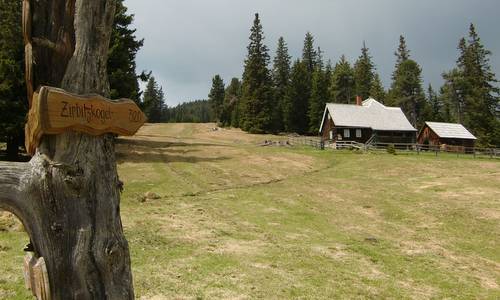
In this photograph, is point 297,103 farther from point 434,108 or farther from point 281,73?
point 434,108

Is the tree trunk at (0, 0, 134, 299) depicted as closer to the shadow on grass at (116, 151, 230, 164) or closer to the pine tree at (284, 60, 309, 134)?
the shadow on grass at (116, 151, 230, 164)

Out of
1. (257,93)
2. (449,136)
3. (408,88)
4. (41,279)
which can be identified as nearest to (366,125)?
(449,136)

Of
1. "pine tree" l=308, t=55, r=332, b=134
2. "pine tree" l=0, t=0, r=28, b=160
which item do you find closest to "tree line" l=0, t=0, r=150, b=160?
"pine tree" l=0, t=0, r=28, b=160

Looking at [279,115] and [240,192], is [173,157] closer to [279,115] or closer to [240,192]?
[240,192]

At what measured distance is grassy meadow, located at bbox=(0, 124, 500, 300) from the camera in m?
10.7

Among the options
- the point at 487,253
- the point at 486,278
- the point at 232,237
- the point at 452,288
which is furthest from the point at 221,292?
the point at 487,253

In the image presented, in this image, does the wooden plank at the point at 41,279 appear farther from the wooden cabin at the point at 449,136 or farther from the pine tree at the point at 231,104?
the pine tree at the point at 231,104

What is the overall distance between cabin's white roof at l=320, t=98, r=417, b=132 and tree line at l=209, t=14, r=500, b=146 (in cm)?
2060

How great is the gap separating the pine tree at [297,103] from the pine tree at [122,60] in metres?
51.8

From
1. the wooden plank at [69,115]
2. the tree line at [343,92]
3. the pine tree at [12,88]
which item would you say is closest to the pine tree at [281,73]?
the tree line at [343,92]

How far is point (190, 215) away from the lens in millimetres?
18391

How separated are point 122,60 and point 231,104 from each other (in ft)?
243

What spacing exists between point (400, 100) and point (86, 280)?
311 ft

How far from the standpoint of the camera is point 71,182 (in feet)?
13.9
